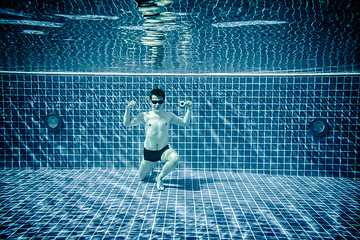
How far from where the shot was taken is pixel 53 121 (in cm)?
392

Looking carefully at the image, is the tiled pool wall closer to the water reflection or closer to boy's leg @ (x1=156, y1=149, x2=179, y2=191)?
boy's leg @ (x1=156, y1=149, x2=179, y2=191)

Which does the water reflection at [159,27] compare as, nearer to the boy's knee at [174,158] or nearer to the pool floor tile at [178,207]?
the boy's knee at [174,158]

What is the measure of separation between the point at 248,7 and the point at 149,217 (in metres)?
2.20

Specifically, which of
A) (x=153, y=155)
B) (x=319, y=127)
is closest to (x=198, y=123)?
(x=153, y=155)

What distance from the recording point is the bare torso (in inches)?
125

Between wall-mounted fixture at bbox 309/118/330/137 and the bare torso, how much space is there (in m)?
2.68

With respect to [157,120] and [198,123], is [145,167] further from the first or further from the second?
[198,123]

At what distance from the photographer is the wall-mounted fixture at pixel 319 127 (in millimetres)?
3727

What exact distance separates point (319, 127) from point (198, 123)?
7.30 ft

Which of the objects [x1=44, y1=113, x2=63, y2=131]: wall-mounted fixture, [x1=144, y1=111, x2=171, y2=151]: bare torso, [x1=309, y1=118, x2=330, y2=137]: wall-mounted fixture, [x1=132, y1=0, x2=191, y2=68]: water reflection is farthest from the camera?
[x1=44, y1=113, x2=63, y2=131]: wall-mounted fixture

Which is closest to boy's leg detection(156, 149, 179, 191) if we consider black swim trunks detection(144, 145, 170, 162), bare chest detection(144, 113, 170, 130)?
black swim trunks detection(144, 145, 170, 162)

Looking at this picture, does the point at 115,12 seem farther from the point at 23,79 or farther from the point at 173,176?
the point at 23,79

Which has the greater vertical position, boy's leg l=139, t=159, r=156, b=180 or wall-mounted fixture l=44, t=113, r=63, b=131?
wall-mounted fixture l=44, t=113, r=63, b=131

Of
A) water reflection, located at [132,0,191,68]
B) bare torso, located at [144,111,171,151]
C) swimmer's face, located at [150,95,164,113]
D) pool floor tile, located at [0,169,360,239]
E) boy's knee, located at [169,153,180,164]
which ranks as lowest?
pool floor tile, located at [0,169,360,239]
